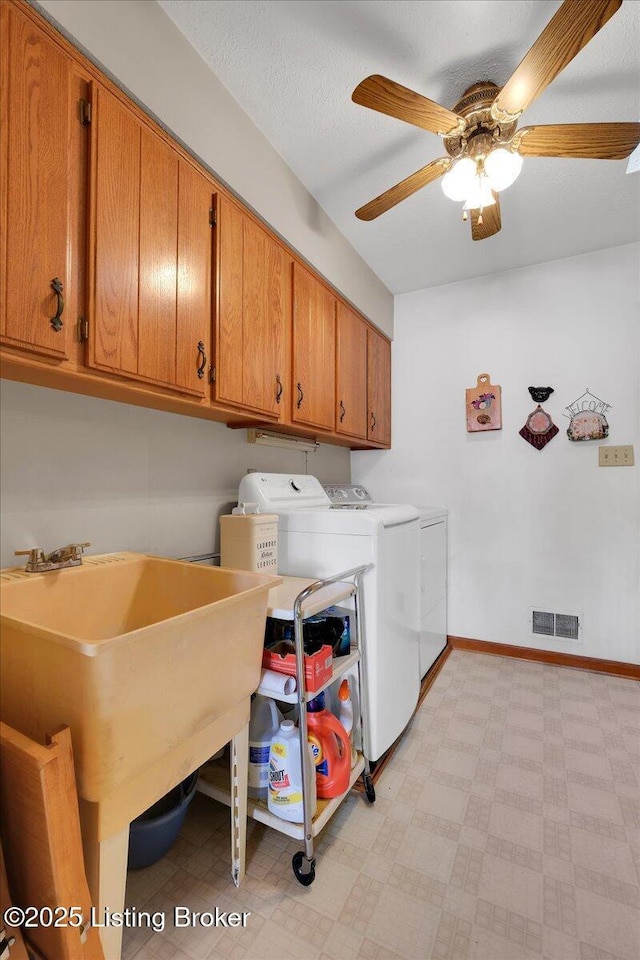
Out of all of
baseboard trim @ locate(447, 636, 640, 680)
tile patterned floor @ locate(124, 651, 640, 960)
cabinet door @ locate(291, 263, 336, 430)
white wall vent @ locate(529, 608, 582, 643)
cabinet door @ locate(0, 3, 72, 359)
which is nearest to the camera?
cabinet door @ locate(0, 3, 72, 359)

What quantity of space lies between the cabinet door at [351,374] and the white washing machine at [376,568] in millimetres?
713

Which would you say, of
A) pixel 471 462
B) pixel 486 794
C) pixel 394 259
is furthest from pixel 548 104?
pixel 486 794

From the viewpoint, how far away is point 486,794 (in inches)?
59.2

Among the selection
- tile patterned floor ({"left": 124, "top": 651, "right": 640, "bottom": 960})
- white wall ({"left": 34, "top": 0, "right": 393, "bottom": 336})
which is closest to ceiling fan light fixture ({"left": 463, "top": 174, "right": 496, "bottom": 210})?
white wall ({"left": 34, "top": 0, "right": 393, "bottom": 336})

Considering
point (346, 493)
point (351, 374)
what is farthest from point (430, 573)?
point (351, 374)

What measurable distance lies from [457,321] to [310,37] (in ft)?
6.34

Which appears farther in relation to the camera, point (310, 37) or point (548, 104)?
point (548, 104)

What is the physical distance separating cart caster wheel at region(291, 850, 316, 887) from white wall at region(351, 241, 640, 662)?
6.57 ft

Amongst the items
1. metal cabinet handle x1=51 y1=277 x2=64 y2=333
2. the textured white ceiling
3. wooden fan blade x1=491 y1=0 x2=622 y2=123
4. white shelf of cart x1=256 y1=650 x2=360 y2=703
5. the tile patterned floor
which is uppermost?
the textured white ceiling

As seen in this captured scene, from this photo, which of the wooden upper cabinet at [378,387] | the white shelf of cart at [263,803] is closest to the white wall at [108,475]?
the white shelf of cart at [263,803]

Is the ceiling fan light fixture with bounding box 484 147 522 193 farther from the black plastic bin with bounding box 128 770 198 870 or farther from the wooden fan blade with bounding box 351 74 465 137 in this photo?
the black plastic bin with bounding box 128 770 198 870

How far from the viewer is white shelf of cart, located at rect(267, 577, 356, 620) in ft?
4.02

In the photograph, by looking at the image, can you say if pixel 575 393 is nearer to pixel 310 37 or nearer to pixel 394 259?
pixel 394 259

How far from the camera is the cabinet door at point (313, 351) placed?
1.98m
